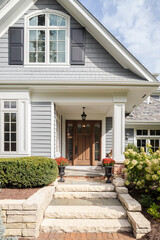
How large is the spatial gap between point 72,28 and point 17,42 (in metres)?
1.92

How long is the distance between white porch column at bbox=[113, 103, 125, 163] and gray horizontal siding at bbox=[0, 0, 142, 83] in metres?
1.03

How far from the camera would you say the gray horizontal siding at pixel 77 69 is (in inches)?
234

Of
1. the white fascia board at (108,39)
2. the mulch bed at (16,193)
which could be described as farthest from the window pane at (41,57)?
the mulch bed at (16,193)

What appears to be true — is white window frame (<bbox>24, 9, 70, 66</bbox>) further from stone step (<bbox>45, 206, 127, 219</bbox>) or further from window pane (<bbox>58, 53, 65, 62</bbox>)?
stone step (<bbox>45, 206, 127, 219</bbox>)

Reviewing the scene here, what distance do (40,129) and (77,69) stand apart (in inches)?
94.1

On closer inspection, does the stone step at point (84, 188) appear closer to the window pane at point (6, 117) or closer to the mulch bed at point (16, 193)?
the mulch bed at point (16, 193)

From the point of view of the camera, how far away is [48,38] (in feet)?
19.9

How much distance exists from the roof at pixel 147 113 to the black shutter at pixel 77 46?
5095 mm

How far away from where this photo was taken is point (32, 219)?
340 cm

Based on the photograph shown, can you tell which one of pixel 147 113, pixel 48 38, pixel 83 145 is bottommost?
pixel 83 145

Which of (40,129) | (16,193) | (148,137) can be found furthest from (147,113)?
(16,193)

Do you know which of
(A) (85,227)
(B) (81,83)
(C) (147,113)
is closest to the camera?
(A) (85,227)

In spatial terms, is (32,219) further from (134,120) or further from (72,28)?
(134,120)

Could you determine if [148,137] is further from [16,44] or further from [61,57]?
[16,44]
